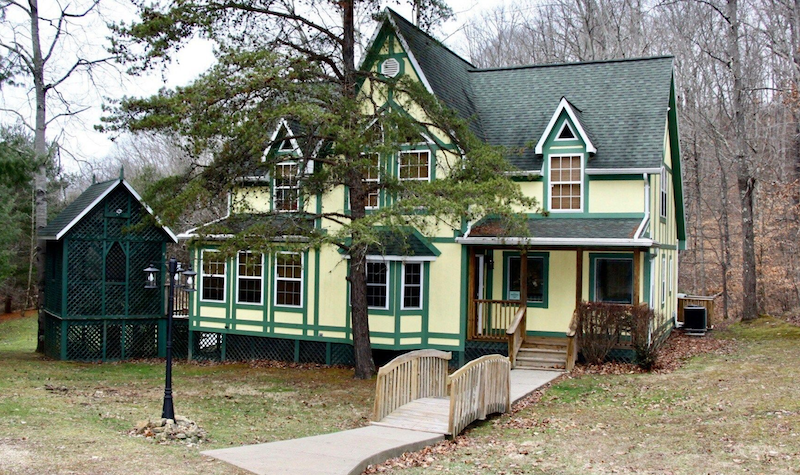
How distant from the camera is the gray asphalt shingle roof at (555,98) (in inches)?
771

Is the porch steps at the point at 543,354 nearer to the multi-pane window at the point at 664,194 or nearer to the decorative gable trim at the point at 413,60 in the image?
the multi-pane window at the point at 664,194

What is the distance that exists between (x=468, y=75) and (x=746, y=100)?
1205cm

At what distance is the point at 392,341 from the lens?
19.3 m

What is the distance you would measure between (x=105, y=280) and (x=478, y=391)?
12728mm

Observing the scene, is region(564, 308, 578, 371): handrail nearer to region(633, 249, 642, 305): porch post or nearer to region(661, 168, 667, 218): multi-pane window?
region(633, 249, 642, 305): porch post

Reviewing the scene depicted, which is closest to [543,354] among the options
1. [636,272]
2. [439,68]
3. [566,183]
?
[636,272]

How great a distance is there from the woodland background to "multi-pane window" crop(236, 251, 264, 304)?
24.3ft

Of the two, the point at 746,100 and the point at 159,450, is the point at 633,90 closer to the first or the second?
the point at 746,100

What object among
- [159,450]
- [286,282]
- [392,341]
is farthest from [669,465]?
[286,282]

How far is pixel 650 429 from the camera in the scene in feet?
38.8

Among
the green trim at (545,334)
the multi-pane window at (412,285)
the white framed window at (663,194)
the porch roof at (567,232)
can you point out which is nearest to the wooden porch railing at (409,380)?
the porch roof at (567,232)

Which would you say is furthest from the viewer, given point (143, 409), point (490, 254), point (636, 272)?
point (490, 254)

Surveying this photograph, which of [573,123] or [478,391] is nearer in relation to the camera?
[478,391]

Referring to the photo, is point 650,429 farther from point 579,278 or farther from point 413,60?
point 413,60
